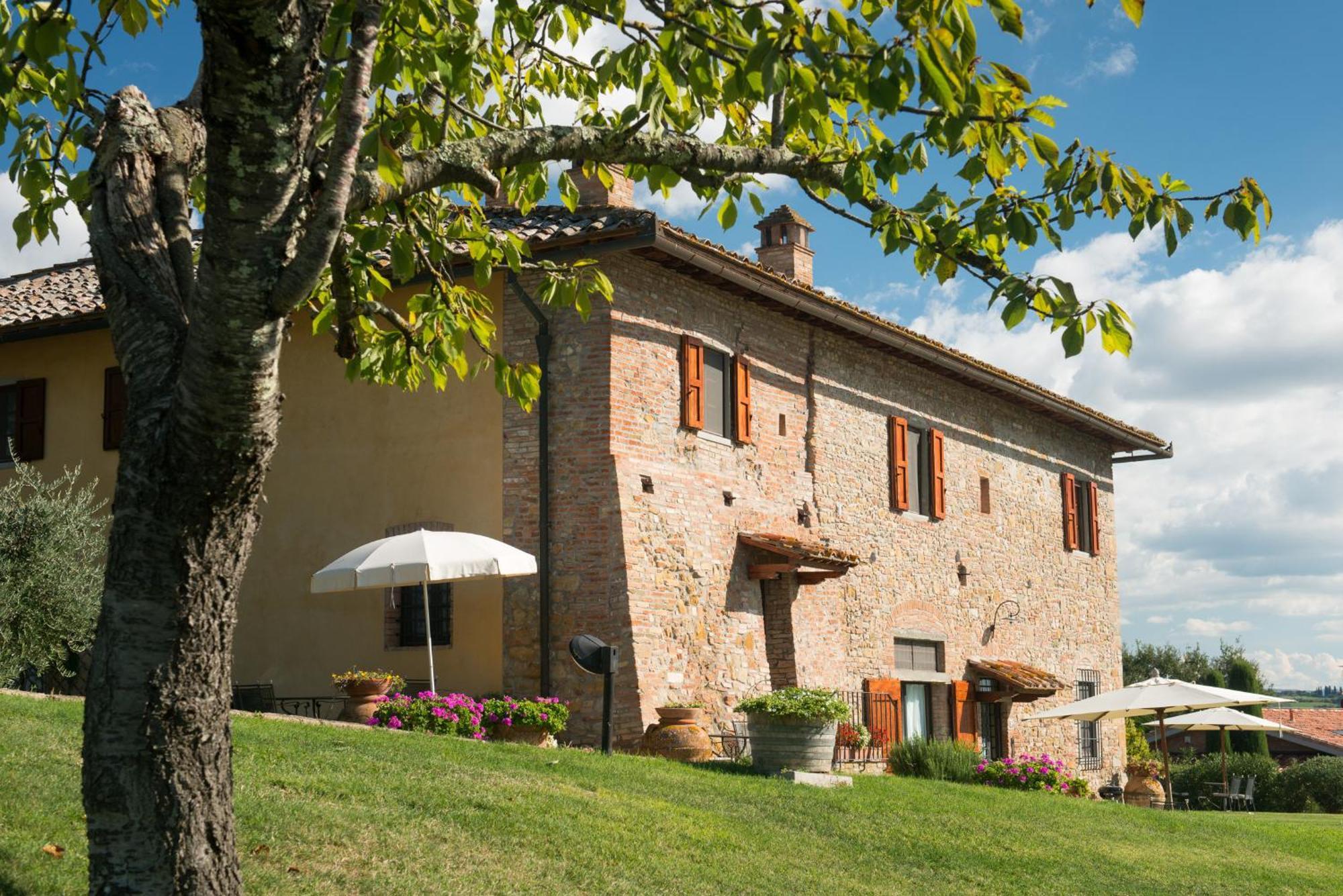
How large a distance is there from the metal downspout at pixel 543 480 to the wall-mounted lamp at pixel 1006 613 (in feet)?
31.1

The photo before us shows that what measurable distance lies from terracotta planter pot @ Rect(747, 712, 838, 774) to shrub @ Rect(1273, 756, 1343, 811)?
71.9 feet

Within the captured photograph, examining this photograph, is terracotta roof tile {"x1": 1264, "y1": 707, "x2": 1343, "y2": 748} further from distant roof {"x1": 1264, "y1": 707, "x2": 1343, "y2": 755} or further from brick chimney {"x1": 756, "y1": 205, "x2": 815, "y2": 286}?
brick chimney {"x1": 756, "y1": 205, "x2": 815, "y2": 286}

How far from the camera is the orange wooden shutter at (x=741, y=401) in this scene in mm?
16750

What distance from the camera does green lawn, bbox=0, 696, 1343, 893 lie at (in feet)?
23.7

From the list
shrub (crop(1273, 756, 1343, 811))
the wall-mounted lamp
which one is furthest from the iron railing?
shrub (crop(1273, 756, 1343, 811))

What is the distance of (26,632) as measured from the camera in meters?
13.7

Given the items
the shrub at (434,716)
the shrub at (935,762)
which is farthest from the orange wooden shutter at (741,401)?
the shrub at (434,716)

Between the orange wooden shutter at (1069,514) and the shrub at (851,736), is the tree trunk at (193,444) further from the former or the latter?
the orange wooden shutter at (1069,514)

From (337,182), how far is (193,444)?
38.3 inches

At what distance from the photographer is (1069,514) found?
2475cm

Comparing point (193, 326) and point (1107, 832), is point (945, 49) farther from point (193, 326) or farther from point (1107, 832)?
point (1107, 832)

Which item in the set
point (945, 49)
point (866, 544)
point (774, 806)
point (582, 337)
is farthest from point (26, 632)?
point (945, 49)

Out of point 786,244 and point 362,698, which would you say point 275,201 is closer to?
point 362,698

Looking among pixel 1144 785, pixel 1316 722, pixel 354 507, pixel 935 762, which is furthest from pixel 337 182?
pixel 1316 722
